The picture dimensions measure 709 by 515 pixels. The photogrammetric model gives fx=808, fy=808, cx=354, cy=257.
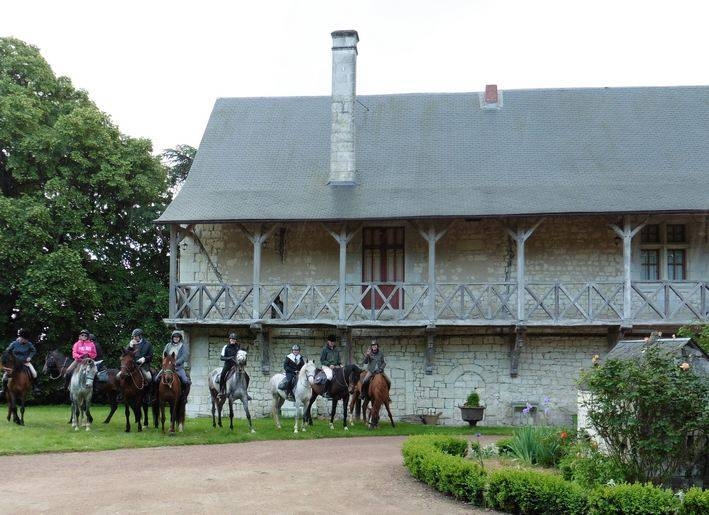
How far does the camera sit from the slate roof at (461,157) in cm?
1675

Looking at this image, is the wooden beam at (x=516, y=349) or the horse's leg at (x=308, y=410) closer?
the horse's leg at (x=308, y=410)

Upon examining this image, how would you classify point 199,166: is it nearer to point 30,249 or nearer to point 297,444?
point 30,249

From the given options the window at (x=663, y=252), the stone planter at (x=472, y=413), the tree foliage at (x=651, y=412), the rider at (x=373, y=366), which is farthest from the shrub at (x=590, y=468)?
the window at (x=663, y=252)

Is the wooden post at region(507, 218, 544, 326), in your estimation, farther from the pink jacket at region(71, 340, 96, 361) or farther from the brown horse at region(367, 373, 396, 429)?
the pink jacket at region(71, 340, 96, 361)

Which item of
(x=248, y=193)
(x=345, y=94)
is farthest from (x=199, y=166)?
(x=345, y=94)

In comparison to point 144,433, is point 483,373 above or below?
above

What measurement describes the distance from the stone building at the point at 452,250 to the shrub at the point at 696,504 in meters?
8.93

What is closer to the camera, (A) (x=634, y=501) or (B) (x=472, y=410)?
(A) (x=634, y=501)

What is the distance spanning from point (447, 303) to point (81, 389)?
7.26 meters

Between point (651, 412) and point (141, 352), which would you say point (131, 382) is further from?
point (651, 412)

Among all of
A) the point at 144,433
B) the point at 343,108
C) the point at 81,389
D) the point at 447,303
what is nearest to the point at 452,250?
the point at 447,303

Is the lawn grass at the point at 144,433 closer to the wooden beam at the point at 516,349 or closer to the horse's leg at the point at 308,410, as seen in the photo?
the horse's leg at the point at 308,410

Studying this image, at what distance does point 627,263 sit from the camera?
53.3 feet

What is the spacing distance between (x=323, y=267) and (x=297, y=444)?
5.93m
